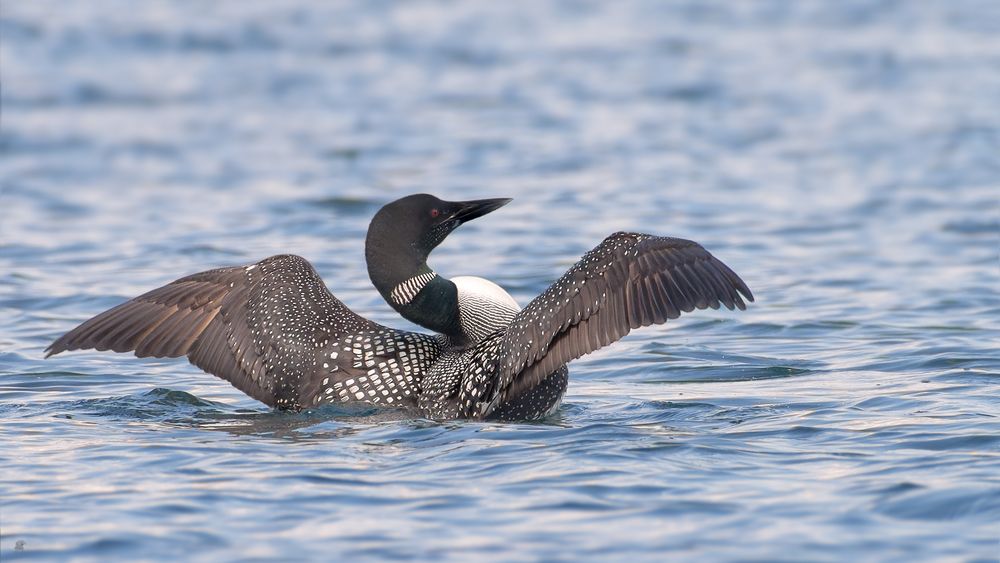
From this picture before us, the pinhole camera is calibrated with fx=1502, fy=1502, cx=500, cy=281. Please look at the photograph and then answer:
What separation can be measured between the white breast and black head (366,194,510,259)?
21 cm

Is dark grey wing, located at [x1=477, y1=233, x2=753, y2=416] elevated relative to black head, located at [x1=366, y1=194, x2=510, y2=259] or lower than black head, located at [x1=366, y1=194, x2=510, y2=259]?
lower

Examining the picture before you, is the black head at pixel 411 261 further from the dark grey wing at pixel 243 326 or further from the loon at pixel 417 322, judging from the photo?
the dark grey wing at pixel 243 326

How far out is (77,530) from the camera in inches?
159

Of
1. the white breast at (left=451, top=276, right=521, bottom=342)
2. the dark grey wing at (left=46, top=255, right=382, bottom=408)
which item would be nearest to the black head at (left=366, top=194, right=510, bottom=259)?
the white breast at (left=451, top=276, right=521, bottom=342)

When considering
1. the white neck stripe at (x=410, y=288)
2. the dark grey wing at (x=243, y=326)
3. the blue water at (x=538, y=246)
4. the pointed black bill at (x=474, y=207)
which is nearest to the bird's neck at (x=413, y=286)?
the white neck stripe at (x=410, y=288)

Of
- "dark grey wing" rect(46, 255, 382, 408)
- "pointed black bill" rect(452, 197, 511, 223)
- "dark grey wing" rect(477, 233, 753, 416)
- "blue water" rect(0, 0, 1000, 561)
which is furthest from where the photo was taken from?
"pointed black bill" rect(452, 197, 511, 223)

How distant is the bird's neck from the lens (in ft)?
18.4

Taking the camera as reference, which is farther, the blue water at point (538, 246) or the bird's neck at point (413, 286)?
the bird's neck at point (413, 286)

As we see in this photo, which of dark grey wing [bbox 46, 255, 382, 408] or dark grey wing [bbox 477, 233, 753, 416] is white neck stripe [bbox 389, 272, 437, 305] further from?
dark grey wing [bbox 477, 233, 753, 416]

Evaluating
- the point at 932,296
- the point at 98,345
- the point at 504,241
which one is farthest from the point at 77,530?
the point at 504,241

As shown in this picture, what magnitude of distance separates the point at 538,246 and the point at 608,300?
13.2 feet

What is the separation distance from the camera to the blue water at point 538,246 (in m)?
4.10

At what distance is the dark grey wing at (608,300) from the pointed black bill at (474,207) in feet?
2.36

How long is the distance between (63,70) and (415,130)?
4479 millimetres
